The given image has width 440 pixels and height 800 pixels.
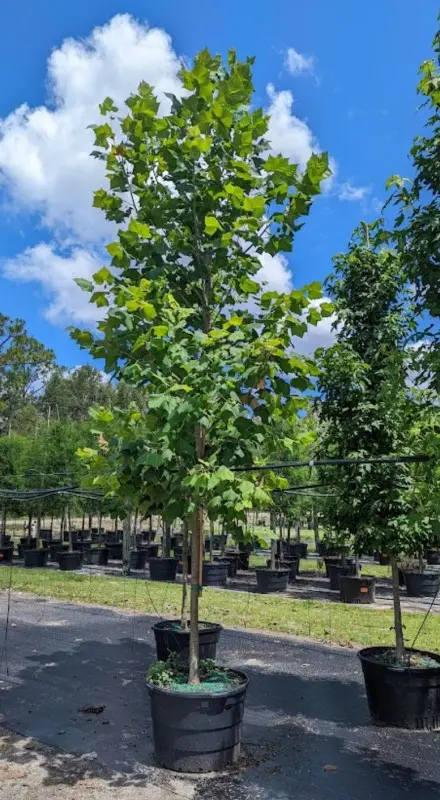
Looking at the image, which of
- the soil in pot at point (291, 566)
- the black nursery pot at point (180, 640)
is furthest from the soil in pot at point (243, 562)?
the black nursery pot at point (180, 640)

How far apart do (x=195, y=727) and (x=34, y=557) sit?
15.3 metres

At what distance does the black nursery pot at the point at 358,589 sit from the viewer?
11.6 metres

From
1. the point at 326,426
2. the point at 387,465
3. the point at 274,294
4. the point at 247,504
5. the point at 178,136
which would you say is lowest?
the point at 247,504

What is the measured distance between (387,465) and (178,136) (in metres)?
3.17

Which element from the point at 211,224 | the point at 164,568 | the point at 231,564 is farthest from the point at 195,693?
the point at 231,564

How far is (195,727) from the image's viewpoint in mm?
3920

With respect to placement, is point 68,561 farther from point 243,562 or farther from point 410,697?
point 410,697

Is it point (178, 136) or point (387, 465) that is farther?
point (387, 465)

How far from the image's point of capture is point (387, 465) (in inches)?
207

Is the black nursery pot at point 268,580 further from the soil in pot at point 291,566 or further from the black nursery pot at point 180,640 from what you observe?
the black nursery pot at point 180,640

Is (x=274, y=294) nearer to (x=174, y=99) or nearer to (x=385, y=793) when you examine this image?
(x=174, y=99)

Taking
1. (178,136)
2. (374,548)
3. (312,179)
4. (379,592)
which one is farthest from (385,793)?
(379,592)

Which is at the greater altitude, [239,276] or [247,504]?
[239,276]

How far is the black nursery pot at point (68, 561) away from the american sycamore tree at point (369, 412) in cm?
1275
